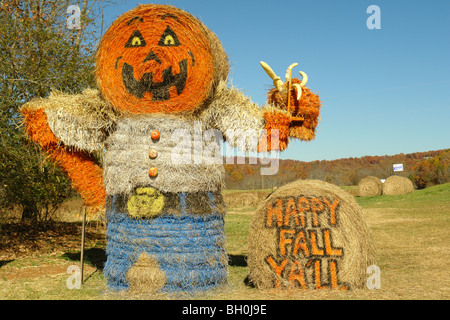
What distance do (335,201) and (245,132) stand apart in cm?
174

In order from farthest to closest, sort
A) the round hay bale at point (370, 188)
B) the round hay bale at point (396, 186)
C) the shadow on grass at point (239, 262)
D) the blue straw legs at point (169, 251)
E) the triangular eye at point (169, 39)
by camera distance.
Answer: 1. the round hay bale at point (370, 188)
2. the round hay bale at point (396, 186)
3. the shadow on grass at point (239, 262)
4. the triangular eye at point (169, 39)
5. the blue straw legs at point (169, 251)

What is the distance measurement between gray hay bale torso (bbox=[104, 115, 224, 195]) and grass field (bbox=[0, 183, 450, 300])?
159 cm

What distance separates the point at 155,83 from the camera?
6637 mm

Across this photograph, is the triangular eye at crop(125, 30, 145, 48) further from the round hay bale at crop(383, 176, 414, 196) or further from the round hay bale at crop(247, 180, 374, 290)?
the round hay bale at crop(383, 176, 414, 196)

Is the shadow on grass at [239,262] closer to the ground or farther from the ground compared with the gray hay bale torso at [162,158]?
closer to the ground

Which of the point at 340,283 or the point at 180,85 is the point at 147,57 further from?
the point at 340,283

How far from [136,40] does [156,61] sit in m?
0.43

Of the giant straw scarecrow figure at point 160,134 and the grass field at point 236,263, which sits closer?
the giant straw scarecrow figure at point 160,134

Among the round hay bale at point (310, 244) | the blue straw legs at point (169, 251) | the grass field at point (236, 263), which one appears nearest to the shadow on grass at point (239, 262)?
the grass field at point (236, 263)

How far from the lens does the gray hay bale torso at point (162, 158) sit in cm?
650

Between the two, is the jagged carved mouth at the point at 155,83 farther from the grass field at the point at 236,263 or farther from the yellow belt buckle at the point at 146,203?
the grass field at the point at 236,263

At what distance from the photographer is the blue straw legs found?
21.0 ft

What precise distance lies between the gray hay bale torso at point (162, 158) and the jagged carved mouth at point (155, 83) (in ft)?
1.13

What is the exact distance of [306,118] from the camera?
7.40m
